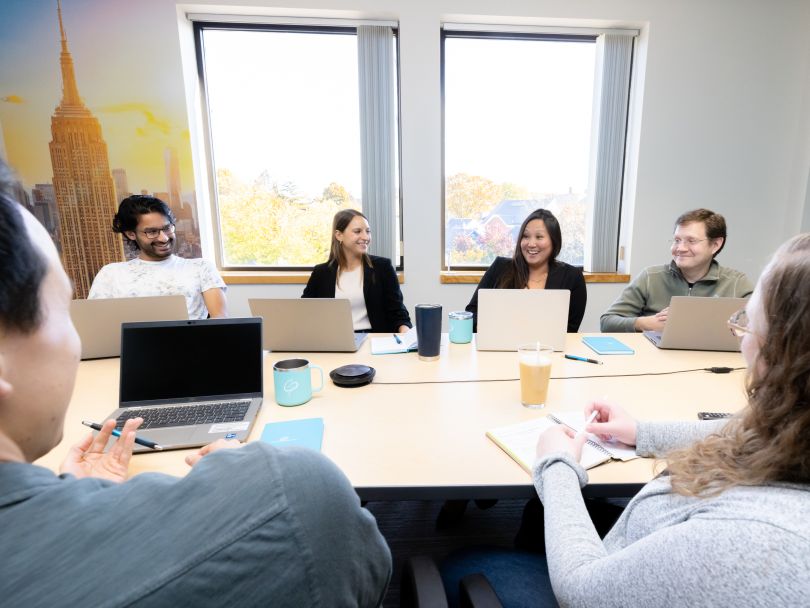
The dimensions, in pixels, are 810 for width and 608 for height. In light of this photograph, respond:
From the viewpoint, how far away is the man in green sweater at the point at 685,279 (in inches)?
80.6

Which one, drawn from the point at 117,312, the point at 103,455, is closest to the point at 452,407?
the point at 103,455

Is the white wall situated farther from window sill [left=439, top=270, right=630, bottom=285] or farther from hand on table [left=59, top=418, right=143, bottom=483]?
hand on table [left=59, top=418, right=143, bottom=483]

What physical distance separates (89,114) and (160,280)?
1843mm

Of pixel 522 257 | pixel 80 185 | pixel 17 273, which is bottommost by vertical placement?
pixel 522 257

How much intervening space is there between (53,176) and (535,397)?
12.3 feet

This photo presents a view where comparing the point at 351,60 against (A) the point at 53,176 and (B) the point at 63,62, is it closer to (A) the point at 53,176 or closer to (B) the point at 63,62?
(B) the point at 63,62

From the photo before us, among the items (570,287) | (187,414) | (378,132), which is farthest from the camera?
(378,132)

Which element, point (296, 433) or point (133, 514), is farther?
point (296, 433)

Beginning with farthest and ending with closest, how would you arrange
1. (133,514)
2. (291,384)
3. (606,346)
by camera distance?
(606,346), (291,384), (133,514)

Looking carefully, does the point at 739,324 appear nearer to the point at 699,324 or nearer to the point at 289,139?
the point at 699,324

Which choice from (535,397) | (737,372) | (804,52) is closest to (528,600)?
(535,397)

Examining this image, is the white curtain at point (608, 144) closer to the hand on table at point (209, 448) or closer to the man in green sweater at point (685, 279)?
the man in green sweater at point (685, 279)

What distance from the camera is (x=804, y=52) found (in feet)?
10.6

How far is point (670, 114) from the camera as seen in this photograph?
128 inches
